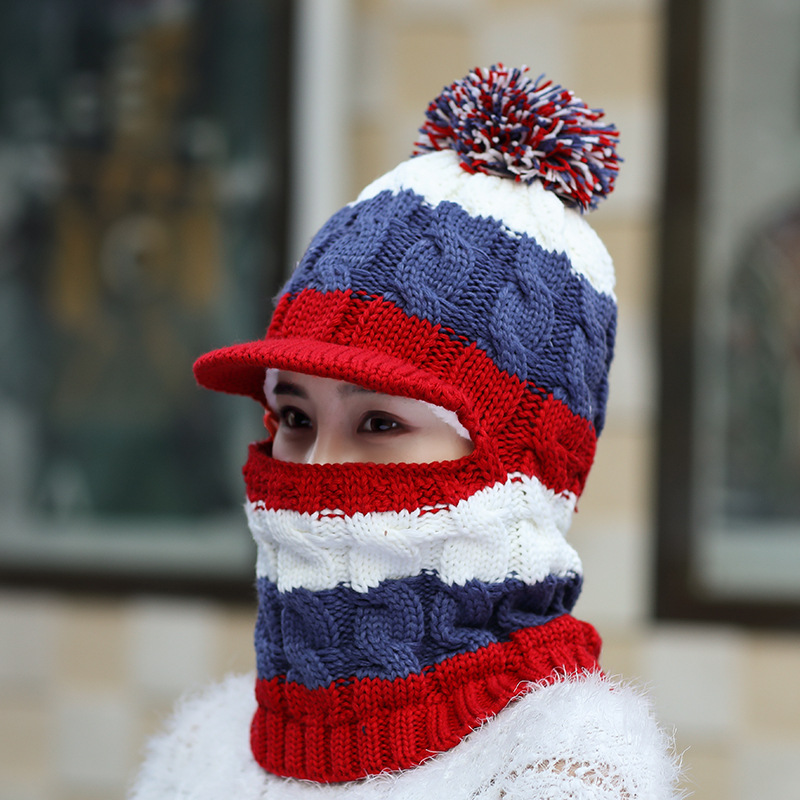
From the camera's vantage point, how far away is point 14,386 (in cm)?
370

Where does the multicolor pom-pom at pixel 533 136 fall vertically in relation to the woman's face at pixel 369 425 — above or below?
above

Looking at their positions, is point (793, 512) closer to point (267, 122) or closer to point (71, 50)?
point (267, 122)

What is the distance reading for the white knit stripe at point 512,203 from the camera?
4.57 ft

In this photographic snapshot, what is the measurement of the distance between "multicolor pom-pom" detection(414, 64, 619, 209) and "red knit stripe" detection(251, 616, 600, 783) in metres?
0.65

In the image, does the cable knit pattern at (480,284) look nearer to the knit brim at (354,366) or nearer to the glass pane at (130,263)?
the knit brim at (354,366)

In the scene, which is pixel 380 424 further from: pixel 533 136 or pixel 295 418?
pixel 533 136

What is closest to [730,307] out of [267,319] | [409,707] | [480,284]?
[267,319]

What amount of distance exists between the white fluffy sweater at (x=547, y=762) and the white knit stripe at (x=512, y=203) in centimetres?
60

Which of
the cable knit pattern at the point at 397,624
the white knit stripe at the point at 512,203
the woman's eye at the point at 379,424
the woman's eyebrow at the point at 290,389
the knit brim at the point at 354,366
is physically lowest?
the cable knit pattern at the point at 397,624

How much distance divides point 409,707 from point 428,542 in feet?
0.71

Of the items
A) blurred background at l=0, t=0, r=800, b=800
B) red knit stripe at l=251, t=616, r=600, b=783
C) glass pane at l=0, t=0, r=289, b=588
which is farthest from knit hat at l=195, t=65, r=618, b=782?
glass pane at l=0, t=0, r=289, b=588

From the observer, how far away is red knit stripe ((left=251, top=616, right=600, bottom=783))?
1272 mm

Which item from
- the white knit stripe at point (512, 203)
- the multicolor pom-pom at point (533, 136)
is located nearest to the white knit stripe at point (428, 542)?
the white knit stripe at point (512, 203)

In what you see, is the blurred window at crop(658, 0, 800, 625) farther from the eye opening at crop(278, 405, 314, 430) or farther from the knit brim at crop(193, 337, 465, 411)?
the knit brim at crop(193, 337, 465, 411)
